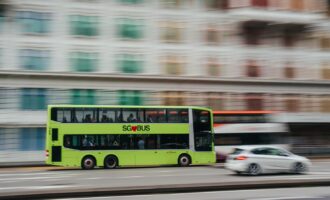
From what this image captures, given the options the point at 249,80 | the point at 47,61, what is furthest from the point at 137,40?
the point at 249,80

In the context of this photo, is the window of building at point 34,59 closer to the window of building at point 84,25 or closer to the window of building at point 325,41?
the window of building at point 84,25

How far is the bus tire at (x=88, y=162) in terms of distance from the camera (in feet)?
84.1

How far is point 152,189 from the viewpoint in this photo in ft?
41.1

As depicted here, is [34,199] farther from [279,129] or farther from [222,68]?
[222,68]

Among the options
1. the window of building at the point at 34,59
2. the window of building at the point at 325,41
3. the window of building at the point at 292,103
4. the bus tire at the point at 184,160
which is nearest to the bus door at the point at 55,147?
the bus tire at the point at 184,160

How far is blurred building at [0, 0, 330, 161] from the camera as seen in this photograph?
34.1m

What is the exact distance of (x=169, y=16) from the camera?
3794 centimetres

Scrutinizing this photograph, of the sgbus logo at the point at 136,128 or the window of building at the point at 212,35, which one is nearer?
the sgbus logo at the point at 136,128

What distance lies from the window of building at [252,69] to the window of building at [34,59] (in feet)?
51.3

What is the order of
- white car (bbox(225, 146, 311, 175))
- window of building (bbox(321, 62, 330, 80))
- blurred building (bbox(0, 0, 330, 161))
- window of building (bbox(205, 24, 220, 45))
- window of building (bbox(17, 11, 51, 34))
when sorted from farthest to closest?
window of building (bbox(321, 62, 330, 80)) < window of building (bbox(205, 24, 220, 45)) < window of building (bbox(17, 11, 51, 34)) < blurred building (bbox(0, 0, 330, 161)) < white car (bbox(225, 146, 311, 175))

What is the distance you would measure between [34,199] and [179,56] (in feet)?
89.4

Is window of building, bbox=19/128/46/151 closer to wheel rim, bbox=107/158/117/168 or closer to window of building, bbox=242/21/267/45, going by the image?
wheel rim, bbox=107/158/117/168

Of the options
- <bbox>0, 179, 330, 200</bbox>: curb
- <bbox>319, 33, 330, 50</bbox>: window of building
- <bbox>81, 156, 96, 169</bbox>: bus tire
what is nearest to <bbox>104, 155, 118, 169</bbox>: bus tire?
<bbox>81, 156, 96, 169</bbox>: bus tire

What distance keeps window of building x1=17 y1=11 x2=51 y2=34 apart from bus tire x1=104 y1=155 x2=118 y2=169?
1288cm
